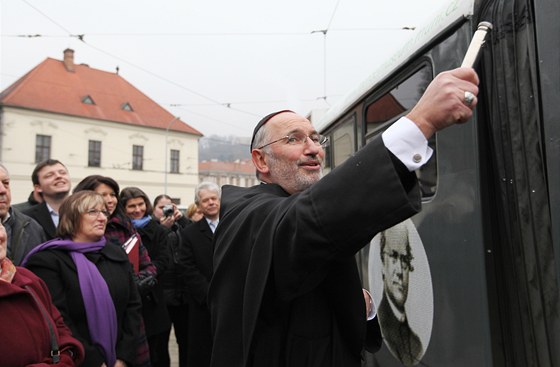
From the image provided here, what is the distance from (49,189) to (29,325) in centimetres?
180

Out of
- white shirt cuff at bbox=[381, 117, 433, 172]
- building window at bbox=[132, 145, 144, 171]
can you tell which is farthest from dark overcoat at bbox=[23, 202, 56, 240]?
building window at bbox=[132, 145, 144, 171]

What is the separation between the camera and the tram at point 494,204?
5.67ft

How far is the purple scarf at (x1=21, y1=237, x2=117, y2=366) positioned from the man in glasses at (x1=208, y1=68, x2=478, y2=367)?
1594mm

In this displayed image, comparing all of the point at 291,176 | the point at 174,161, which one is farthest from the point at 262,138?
the point at 174,161

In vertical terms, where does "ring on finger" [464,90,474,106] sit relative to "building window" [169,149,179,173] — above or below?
below

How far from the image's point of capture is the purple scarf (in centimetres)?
302

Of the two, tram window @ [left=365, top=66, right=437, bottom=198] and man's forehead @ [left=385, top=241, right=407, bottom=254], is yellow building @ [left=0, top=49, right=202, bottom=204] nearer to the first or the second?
tram window @ [left=365, top=66, right=437, bottom=198]

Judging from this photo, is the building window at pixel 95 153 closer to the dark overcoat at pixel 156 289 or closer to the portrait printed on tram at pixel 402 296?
the dark overcoat at pixel 156 289

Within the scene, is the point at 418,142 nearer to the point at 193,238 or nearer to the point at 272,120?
the point at 272,120

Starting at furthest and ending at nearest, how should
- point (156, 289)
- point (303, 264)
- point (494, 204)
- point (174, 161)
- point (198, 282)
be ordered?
point (174, 161), point (198, 282), point (156, 289), point (494, 204), point (303, 264)

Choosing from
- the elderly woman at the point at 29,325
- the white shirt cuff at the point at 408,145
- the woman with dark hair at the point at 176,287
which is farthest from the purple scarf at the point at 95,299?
the white shirt cuff at the point at 408,145

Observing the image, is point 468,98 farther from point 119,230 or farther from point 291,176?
point 119,230

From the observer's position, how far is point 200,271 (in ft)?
15.9

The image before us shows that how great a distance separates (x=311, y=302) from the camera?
1.49 metres
